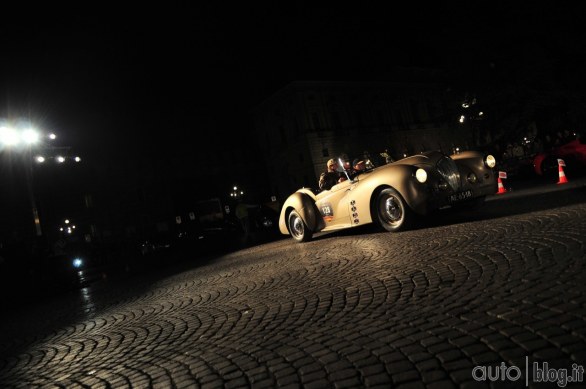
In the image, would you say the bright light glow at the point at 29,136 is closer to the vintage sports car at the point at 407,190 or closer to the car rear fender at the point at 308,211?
the car rear fender at the point at 308,211

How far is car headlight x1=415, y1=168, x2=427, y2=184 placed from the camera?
22.4 ft

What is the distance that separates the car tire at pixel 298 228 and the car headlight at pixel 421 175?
10.0ft

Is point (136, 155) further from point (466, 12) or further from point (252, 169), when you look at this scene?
point (466, 12)

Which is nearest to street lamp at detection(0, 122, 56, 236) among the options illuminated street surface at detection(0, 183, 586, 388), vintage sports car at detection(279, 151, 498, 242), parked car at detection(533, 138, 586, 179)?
illuminated street surface at detection(0, 183, 586, 388)

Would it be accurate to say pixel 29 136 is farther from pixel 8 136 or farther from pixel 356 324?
pixel 356 324

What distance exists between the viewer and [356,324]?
3.10 metres

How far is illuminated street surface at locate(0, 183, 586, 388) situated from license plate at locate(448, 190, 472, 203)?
2.53 ft

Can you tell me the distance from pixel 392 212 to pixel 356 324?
4.66 meters

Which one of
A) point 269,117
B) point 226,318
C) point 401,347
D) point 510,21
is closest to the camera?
point 401,347

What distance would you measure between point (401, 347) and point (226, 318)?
2010 mm

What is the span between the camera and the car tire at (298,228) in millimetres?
9329

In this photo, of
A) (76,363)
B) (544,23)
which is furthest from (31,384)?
(544,23)

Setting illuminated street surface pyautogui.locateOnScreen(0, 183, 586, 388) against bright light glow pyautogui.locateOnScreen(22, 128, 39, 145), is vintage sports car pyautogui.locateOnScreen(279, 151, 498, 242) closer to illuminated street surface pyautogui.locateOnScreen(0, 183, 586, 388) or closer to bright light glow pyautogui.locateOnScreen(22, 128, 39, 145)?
illuminated street surface pyautogui.locateOnScreen(0, 183, 586, 388)

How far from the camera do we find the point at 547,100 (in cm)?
1539
